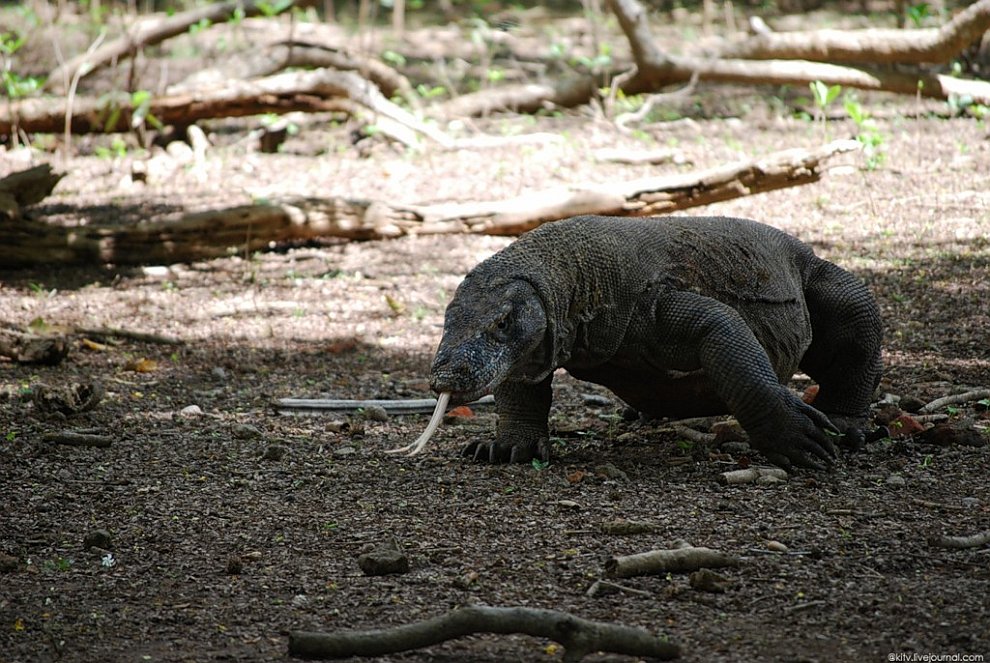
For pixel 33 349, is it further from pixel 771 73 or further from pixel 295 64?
pixel 771 73

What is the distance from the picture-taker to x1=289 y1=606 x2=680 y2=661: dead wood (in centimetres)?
240

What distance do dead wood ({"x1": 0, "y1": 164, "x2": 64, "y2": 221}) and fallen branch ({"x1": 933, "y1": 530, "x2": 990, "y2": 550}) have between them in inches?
236

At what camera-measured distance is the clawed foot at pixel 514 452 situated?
430 centimetres

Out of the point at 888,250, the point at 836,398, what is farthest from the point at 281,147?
the point at 836,398

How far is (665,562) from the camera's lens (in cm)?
305

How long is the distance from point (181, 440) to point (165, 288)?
3.12m

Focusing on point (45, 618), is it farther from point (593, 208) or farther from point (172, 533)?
point (593, 208)

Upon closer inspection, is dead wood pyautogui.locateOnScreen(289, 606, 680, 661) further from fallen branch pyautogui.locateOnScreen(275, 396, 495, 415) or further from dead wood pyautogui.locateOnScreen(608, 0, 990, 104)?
dead wood pyautogui.locateOnScreen(608, 0, 990, 104)

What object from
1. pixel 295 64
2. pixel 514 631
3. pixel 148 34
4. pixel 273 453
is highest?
pixel 148 34

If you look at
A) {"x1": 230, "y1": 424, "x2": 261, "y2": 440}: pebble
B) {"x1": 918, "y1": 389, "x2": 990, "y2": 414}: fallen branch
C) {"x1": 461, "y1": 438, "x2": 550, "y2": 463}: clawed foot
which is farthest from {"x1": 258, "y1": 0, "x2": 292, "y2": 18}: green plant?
{"x1": 918, "y1": 389, "x2": 990, "y2": 414}: fallen branch

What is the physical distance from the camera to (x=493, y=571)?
10.3 feet

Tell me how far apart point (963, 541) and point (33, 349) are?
438 centimetres

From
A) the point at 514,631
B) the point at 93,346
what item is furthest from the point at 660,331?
the point at 93,346

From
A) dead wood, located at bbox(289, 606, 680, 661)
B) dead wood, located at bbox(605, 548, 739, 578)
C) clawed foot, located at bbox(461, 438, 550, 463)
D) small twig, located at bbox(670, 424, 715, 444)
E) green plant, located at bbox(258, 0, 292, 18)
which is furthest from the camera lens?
green plant, located at bbox(258, 0, 292, 18)
